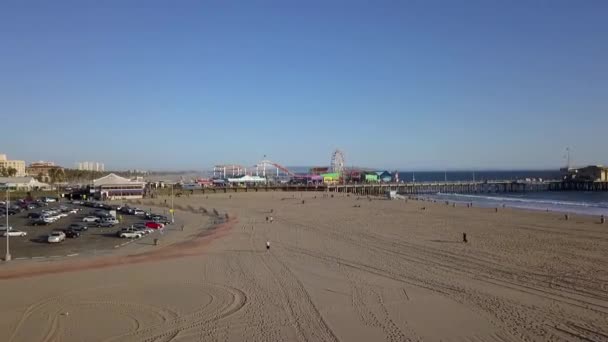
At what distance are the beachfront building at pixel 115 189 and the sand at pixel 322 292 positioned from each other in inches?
1569

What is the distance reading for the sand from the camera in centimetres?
1105

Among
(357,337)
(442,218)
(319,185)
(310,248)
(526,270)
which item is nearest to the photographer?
(357,337)

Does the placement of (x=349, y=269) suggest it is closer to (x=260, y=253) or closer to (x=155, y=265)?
(x=260, y=253)

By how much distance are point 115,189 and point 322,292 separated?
53.6m

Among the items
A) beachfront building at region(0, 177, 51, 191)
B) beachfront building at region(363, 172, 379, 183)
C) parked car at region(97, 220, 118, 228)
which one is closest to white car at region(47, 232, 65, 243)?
parked car at region(97, 220, 118, 228)

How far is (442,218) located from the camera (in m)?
37.2

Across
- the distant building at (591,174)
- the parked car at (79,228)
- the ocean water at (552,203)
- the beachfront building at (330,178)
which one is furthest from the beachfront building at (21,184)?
the distant building at (591,174)

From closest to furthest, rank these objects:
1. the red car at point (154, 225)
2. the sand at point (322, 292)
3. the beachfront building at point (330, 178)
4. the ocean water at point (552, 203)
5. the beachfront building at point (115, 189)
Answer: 1. the sand at point (322, 292)
2. the red car at point (154, 225)
3. the ocean water at point (552, 203)
4. the beachfront building at point (115, 189)
5. the beachfront building at point (330, 178)

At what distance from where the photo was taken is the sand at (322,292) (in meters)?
11.1

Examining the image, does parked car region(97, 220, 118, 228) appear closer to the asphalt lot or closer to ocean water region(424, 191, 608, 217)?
the asphalt lot

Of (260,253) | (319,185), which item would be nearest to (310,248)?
(260,253)

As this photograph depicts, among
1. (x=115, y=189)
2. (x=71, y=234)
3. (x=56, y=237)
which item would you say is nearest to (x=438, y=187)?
(x=115, y=189)

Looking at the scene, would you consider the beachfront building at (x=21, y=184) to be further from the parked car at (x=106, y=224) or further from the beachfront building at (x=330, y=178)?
the beachfront building at (x=330, y=178)

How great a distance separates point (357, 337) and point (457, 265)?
8832 mm
